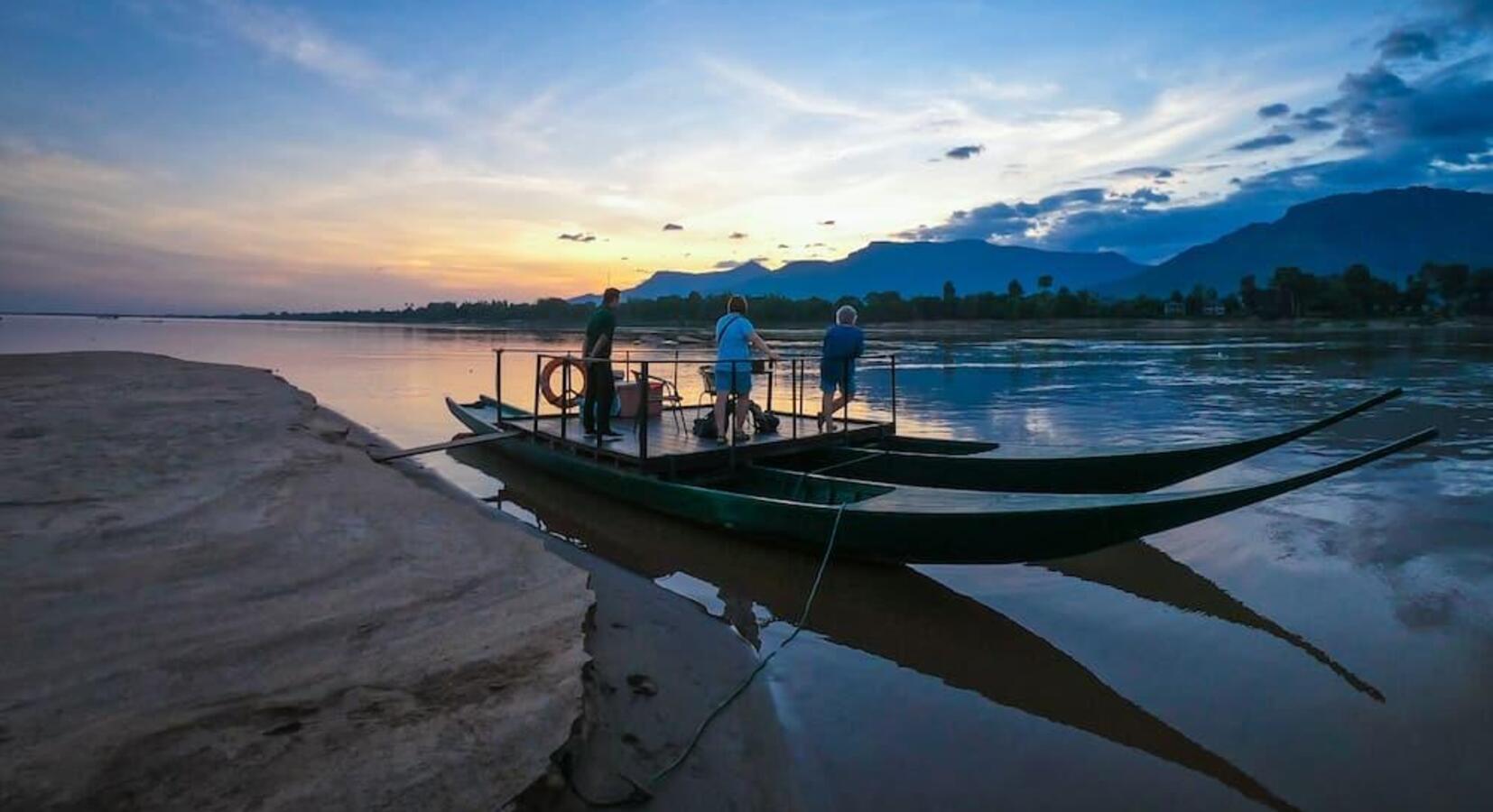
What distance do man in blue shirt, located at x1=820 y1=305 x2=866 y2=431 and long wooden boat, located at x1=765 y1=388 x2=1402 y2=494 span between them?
915mm

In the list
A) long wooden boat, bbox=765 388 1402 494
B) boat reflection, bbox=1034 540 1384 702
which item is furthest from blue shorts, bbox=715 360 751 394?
boat reflection, bbox=1034 540 1384 702

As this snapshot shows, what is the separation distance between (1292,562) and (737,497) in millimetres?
5226

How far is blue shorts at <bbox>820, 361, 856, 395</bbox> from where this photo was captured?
30.5 feet

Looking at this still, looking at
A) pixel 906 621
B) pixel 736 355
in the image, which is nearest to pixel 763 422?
pixel 736 355

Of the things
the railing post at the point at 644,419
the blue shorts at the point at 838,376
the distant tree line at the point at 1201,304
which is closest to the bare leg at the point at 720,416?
the railing post at the point at 644,419

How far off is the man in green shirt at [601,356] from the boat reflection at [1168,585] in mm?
5247

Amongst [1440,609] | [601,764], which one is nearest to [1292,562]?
[1440,609]

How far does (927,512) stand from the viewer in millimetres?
6008

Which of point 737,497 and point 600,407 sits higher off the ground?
point 600,407

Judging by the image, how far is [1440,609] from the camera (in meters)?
5.79

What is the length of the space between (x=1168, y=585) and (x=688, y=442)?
5242 millimetres

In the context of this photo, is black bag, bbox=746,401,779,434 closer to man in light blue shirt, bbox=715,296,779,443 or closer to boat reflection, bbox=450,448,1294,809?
man in light blue shirt, bbox=715,296,779,443

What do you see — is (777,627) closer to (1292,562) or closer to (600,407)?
(600,407)

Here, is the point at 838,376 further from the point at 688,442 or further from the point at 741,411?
the point at 688,442
